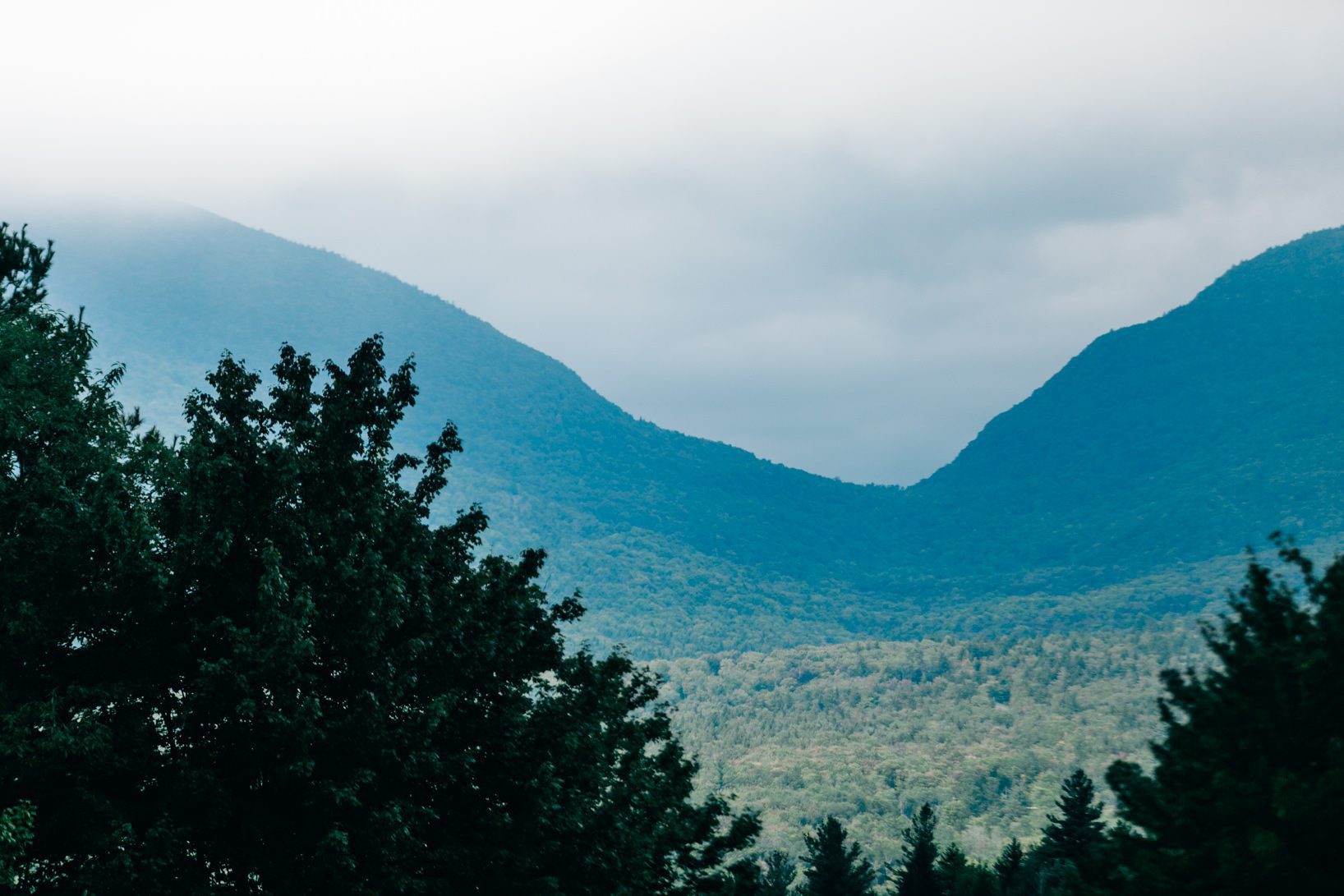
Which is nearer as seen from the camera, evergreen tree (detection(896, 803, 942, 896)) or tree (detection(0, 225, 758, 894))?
tree (detection(0, 225, 758, 894))

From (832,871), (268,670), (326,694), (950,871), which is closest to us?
(268,670)

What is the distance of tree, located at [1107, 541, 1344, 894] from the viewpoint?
1479 cm

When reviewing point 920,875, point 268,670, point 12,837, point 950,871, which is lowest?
point 950,871

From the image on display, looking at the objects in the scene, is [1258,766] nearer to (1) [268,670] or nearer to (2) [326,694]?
(2) [326,694]

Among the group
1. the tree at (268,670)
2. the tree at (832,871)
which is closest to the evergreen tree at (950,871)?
the tree at (832,871)

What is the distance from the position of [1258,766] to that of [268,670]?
12.4 m

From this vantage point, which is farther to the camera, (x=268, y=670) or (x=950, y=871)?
(x=950, y=871)

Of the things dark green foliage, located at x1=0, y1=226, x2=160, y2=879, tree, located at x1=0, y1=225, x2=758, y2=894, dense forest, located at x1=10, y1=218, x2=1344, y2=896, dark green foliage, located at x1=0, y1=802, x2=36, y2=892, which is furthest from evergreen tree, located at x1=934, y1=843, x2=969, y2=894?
dark green foliage, located at x1=0, y1=802, x2=36, y2=892

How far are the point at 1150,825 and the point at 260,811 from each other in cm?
1255

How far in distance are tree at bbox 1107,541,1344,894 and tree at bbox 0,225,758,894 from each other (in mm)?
7815

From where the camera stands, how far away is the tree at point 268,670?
14.0 metres

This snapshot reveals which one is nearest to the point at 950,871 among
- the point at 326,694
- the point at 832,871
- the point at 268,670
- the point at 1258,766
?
the point at 832,871

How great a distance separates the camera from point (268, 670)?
14055mm

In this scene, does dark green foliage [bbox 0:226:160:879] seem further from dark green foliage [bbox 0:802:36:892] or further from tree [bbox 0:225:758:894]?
dark green foliage [bbox 0:802:36:892]
